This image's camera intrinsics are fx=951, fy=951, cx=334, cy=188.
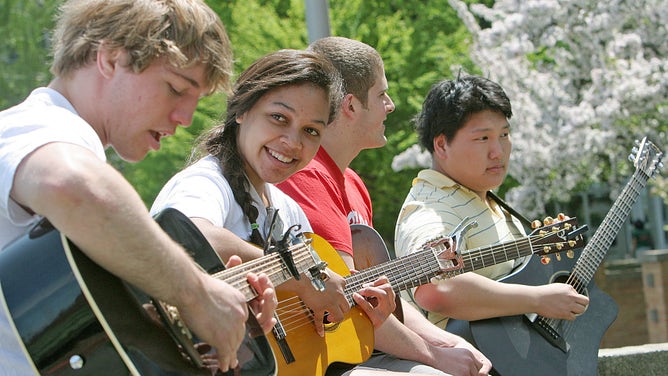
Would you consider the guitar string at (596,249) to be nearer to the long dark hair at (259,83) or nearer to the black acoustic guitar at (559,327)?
the black acoustic guitar at (559,327)

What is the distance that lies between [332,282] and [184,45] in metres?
1.15

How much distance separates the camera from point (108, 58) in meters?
2.50

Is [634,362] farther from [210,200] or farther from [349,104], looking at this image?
[210,200]

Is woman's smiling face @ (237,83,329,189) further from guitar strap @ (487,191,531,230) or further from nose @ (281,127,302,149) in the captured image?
guitar strap @ (487,191,531,230)

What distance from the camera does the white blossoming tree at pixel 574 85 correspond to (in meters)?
10.6

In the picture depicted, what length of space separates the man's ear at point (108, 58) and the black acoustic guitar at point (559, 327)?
2366 mm

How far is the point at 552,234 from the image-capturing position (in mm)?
4395

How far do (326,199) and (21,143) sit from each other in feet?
6.37

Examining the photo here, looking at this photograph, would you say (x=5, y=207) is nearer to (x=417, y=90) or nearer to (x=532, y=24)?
(x=532, y=24)

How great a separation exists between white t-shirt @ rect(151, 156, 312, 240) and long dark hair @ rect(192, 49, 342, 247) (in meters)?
0.10

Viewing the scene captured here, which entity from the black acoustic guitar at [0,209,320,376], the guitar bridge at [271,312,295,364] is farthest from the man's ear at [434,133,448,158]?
the black acoustic guitar at [0,209,320,376]

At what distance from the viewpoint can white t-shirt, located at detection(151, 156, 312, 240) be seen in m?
3.17

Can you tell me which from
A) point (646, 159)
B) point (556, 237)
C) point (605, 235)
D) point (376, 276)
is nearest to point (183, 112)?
point (376, 276)

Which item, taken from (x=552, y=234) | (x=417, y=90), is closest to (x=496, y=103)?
(x=552, y=234)
